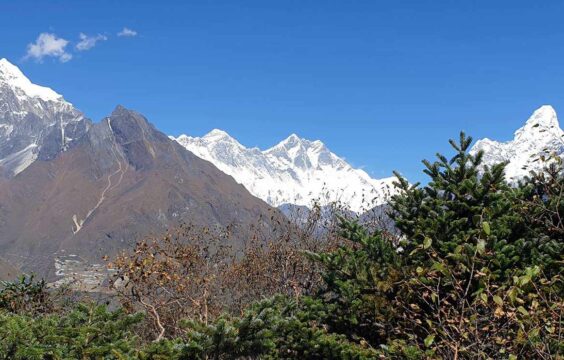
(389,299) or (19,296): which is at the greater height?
(389,299)

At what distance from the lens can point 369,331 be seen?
13.7 meters

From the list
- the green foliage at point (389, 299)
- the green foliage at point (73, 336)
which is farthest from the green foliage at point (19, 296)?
the green foliage at point (73, 336)

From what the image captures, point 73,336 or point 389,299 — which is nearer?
point 73,336

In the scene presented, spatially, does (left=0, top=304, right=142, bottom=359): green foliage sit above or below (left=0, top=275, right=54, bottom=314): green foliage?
below

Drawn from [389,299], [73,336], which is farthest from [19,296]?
[389,299]

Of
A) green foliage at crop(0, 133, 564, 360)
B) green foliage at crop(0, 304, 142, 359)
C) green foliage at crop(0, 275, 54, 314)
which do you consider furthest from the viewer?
green foliage at crop(0, 275, 54, 314)

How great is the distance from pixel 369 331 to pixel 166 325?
13612 mm

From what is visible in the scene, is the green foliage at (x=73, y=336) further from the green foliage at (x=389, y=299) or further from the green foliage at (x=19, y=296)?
the green foliage at (x=19, y=296)

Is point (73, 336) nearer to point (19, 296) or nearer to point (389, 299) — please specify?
point (389, 299)

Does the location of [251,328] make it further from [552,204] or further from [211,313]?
[211,313]

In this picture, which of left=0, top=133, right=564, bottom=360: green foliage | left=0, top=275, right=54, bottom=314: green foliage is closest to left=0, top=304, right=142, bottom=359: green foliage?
left=0, top=133, right=564, bottom=360: green foliage

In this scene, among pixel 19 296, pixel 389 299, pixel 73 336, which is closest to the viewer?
pixel 73 336

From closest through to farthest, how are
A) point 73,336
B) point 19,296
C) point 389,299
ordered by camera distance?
point 73,336 < point 389,299 < point 19,296

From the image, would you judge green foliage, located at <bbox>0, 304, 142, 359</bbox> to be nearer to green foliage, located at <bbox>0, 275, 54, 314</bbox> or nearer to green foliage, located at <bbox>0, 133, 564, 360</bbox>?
green foliage, located at <bbox>0, 133, 564, 360</bbox>
